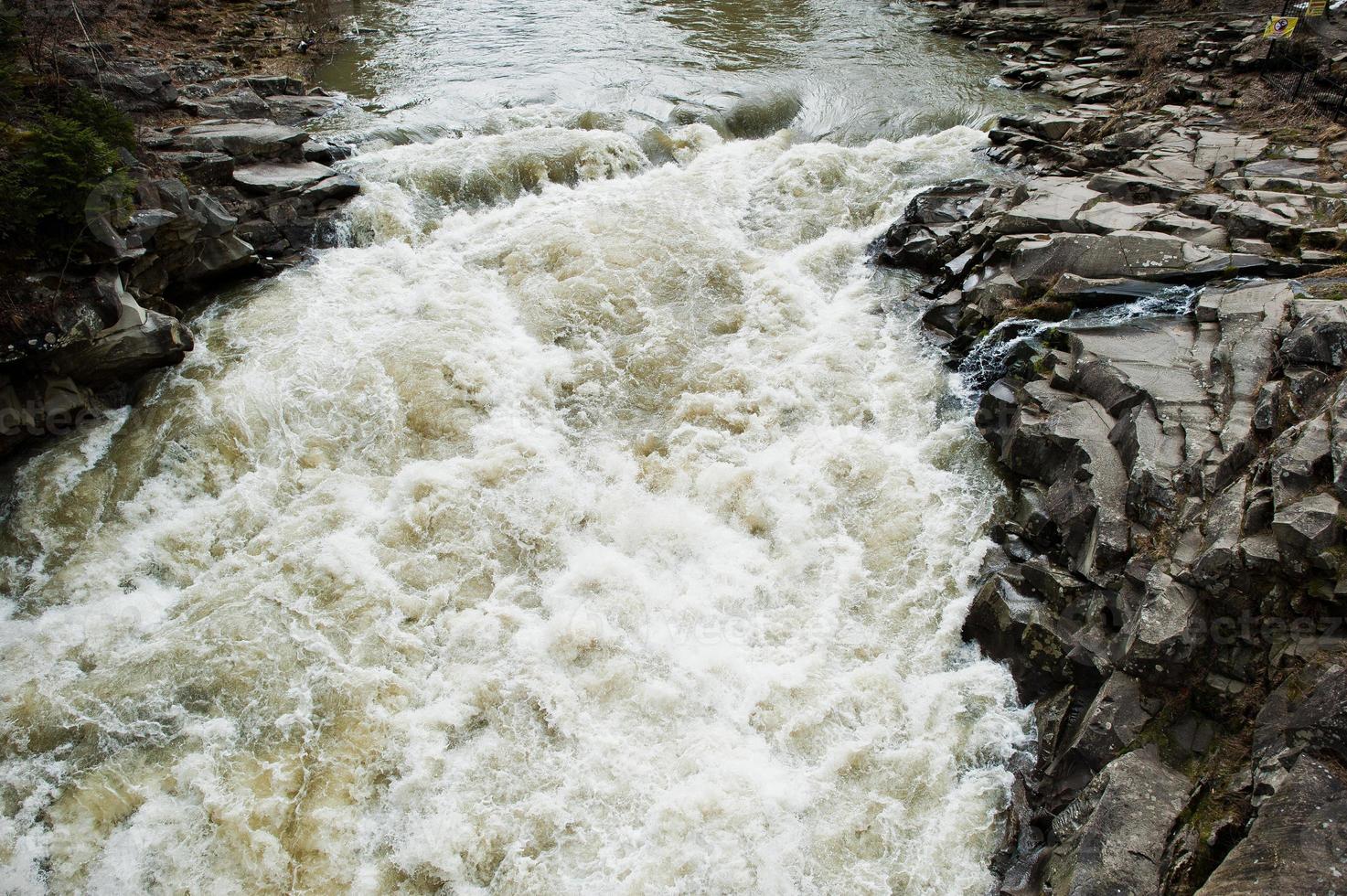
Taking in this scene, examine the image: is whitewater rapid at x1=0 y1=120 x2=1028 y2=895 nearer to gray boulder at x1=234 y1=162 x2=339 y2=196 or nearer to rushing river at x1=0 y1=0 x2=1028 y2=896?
rushing river at x1=0 y1=0 x2=1028 y2=896

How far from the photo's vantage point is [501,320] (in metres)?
12.5

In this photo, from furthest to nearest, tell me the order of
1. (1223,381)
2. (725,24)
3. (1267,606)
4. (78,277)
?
1. (725,24)
2. (78,277)
3. (1223,381)
4. (1267,606)

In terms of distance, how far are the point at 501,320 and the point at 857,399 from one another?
236 inches

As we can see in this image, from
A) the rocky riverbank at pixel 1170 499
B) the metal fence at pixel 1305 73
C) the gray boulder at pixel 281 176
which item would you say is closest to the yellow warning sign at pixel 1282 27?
the metal fence at pixel 1305 73

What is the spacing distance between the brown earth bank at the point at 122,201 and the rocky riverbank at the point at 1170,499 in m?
11.7

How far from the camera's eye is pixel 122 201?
10.6 meters

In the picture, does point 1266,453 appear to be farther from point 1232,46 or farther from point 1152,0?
point 1152,0

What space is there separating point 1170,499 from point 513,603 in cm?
701

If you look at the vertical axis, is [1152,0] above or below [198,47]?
above

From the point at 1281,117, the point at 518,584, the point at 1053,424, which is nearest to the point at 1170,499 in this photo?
the point at 1053,424

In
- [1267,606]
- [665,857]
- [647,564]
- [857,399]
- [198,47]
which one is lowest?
[665,857]

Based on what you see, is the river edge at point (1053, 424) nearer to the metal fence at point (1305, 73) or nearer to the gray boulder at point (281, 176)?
the gray boulder at point (281, 176)

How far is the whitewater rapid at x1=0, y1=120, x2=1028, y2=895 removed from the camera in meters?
6.72

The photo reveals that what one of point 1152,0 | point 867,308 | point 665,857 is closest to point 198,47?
point 867,308
